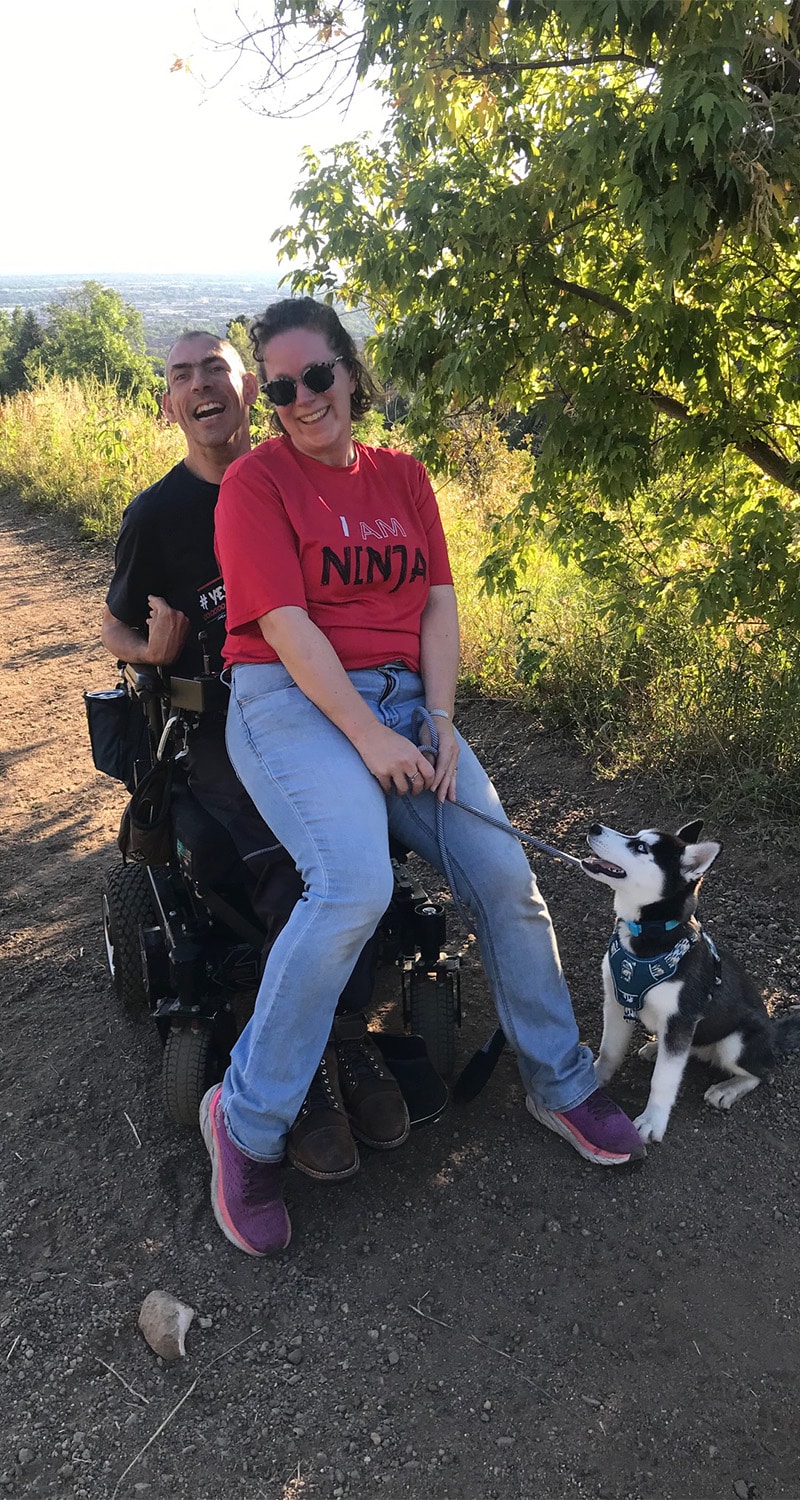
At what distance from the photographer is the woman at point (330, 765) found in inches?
90.4

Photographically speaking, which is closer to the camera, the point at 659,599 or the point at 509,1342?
the point at 509,1342

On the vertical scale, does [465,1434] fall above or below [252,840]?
below

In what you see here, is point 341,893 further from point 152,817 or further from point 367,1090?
point 152,817

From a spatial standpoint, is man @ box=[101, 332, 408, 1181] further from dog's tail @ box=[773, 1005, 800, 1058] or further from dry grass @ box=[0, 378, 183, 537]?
dry grass @ box=[0, 378, 183, 537]

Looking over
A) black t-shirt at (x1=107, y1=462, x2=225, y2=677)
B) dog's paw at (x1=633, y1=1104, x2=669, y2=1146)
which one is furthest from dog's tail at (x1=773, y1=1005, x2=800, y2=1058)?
black t-shirt at (x1=107, y1=462, x2=225, y2=677)

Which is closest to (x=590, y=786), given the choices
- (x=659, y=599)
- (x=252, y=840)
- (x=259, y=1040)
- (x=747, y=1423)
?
(x=659, y=599)

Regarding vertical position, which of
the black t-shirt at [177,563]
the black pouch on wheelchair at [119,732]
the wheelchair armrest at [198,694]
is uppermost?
the black t-shirt at [177,563]

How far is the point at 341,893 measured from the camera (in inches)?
90.0

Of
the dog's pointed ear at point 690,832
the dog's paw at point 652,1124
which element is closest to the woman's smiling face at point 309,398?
the dog's pointed ear at point 690,832

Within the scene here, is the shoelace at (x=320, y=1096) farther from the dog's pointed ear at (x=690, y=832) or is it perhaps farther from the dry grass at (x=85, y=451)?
the dry grass at (x=85, y=451)

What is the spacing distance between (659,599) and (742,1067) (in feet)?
6.82

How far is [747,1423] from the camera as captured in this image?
191 cm

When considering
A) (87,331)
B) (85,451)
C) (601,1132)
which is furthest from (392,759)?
(87,331)

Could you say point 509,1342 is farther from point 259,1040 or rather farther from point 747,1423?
point 259,1040
